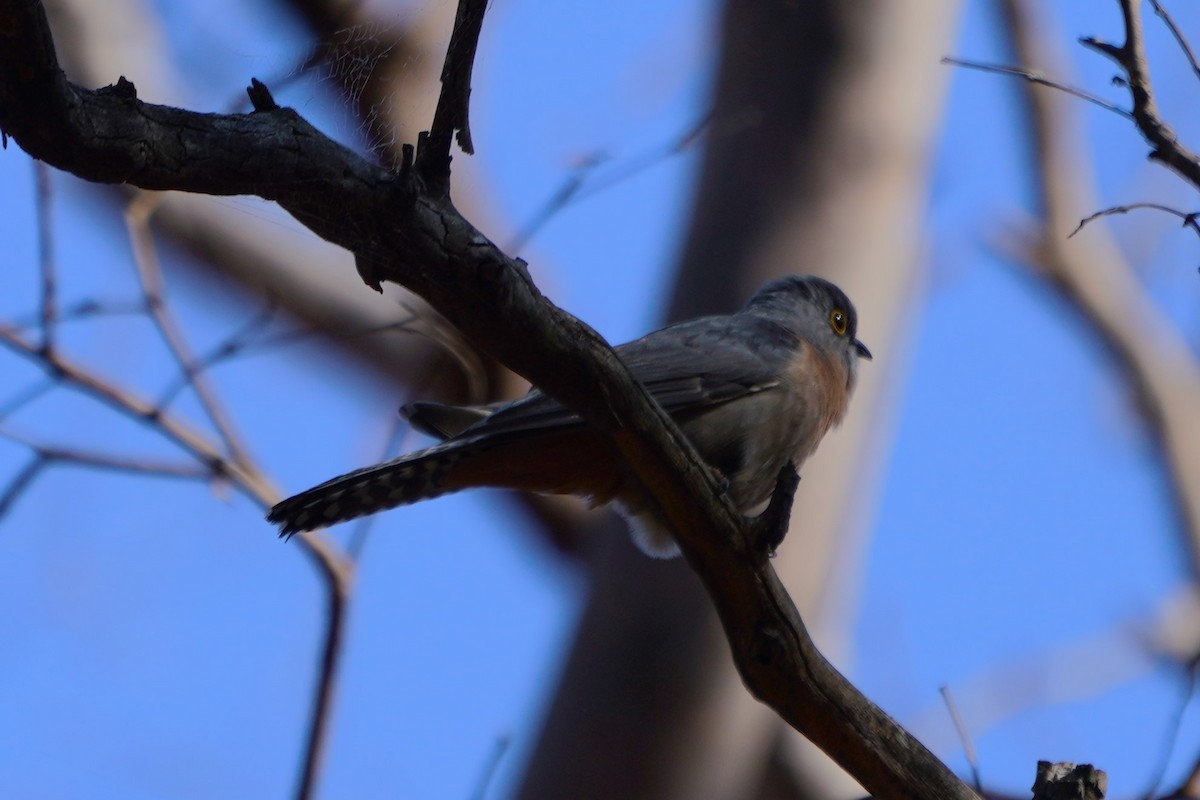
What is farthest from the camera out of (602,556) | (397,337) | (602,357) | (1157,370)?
(1157,370)

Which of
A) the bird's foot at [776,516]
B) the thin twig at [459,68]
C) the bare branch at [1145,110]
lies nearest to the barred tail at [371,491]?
the bird's foot at [776,516]

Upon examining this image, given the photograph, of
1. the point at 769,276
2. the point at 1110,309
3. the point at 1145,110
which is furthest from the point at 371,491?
the point at 1110,309

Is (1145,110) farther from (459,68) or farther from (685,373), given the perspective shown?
(685,373)

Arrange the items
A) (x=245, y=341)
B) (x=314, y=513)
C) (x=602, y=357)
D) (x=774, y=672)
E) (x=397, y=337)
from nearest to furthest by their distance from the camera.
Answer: (x=602, y=357)
(x=774, y=672)
(x=314, y=513)
(x=245, y=341)
(x=397, y=337)

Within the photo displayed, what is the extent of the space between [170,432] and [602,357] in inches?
118

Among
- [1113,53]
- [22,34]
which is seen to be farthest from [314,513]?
[1113,53]

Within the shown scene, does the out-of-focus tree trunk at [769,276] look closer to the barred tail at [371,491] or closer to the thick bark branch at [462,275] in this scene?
the barred tail at [371,491]

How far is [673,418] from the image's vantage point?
187 inches

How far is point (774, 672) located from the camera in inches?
128

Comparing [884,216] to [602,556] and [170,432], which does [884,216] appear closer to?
[602,556]

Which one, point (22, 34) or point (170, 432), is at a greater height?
point (170, 432)

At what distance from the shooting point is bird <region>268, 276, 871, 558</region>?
14.1 feet

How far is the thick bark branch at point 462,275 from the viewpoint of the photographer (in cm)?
220

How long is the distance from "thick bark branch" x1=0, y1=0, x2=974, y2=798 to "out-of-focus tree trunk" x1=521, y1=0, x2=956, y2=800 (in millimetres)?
3348
